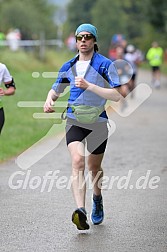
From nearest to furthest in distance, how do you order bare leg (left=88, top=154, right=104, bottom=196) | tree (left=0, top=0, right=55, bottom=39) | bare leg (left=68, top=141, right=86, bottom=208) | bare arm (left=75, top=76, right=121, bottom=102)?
bare arm (left=75, top=76, right=121, bottom=102) → bare leg (left=68, top=141, right=86, bottom=208) → bare leg (left=88, top=154, right=104, bottom=196) → tree (left=0, top=0, right=55, bottom=39)

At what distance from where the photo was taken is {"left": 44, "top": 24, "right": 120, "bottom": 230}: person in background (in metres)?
7.53

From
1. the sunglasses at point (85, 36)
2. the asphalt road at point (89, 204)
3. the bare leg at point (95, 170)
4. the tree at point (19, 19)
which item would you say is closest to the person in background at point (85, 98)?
the sunglasses at point (85, 36)

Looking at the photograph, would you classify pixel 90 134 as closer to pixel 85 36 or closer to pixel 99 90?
pixel 99 90

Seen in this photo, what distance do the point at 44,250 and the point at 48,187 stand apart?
3.38m

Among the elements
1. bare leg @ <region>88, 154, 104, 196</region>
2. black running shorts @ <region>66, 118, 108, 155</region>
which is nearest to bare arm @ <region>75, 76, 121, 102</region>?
black running shorts @ <region>66, 118, 108, 155</region>

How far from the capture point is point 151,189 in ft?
33.4

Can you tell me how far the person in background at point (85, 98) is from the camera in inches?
297

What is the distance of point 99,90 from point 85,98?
0.78 feet

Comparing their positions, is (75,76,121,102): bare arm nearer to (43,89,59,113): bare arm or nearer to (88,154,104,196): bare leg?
(43,89,59,113): bare arm

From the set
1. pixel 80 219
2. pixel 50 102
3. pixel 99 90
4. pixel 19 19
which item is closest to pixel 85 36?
pixel 99 90

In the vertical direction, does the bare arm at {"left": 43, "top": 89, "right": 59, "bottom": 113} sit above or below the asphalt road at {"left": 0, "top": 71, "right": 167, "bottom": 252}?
above

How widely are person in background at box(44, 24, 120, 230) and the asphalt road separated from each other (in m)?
0.43

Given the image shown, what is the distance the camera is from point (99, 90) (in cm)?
741

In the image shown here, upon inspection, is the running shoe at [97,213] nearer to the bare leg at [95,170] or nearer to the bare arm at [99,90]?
the bare leg at [95,170]
